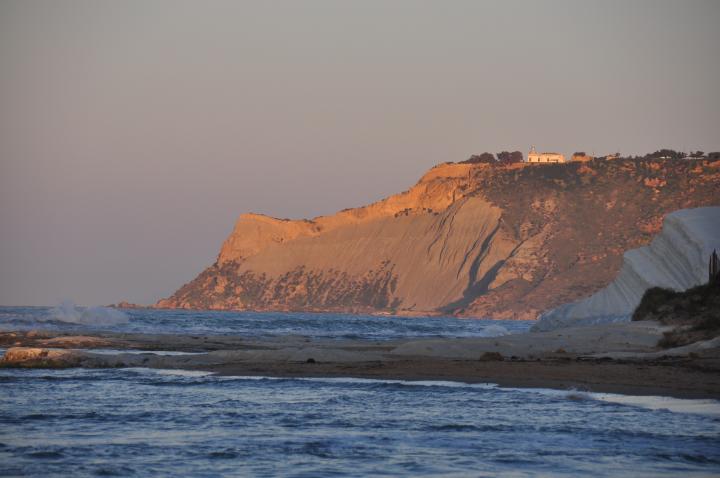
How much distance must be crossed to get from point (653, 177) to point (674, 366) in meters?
126

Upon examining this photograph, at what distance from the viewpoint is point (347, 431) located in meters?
16.1

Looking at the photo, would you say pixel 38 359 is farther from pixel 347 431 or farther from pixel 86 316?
pixel 86 316

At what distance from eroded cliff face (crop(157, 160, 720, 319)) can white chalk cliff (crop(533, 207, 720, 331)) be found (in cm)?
6569

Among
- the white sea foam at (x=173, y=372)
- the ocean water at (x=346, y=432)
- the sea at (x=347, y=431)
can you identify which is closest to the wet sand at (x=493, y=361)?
the white sea foam at (x=173, y=372)

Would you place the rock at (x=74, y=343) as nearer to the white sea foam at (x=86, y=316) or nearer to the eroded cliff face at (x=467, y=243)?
the white sea foam at (x=86, y=316)

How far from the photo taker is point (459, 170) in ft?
530

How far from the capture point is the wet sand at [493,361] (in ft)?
72.4

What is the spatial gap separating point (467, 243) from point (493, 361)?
115 metres

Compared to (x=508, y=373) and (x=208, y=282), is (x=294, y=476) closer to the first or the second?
(x=508, y=373)

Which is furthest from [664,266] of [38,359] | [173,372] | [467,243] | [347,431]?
[467,243]

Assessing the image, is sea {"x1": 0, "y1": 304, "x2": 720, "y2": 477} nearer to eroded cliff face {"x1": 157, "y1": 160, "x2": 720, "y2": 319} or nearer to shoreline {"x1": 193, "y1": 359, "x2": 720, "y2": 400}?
shoreline {"x1": 193, "y1": 359, "x2": 720, "y2": 400}

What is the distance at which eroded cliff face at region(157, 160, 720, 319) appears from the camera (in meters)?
132

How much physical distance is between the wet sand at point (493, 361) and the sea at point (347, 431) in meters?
1.54

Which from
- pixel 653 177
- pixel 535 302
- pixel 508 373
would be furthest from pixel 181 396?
pixel 653 177
